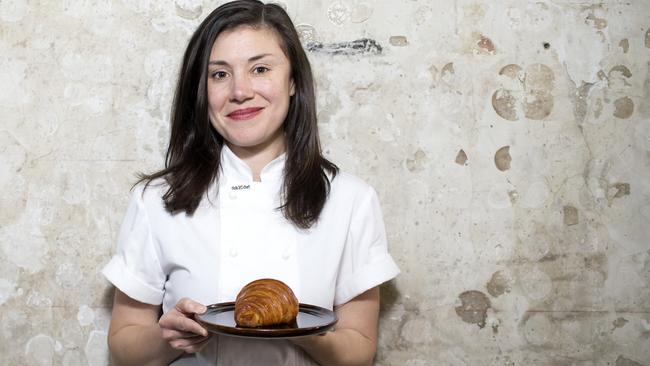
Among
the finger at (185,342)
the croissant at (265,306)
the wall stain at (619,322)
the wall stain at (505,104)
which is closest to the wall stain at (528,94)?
the wall stain at (505,104)

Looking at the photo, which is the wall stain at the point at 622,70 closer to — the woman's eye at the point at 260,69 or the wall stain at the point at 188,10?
the woman's eye at the point at 260,69

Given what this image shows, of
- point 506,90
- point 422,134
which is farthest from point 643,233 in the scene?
point 422,134

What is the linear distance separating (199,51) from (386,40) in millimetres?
442

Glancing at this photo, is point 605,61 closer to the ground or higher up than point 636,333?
higher up

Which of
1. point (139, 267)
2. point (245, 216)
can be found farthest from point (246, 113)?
point (139, 267)

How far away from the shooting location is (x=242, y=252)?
1.31m

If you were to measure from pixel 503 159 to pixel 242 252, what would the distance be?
0.66 m

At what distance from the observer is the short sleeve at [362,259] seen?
1.38 metres

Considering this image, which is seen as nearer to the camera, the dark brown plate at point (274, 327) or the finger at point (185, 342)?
the dark brown plate at point (274, 327)

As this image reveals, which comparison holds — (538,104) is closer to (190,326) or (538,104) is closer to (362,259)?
(362,259)

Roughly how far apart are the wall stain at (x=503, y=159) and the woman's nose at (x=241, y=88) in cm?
61

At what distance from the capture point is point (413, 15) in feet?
5.19

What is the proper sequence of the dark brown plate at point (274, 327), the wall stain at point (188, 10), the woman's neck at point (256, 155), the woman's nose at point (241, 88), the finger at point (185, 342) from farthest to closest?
1. the wall stain at point (188, 10)
2. the woman's neck at point (256, 155)
3. the woman's nose at point (241, 88)
4. the finger at point (185, 342)
5. the dark brown plate at point (274, 327)

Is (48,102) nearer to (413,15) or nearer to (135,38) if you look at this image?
(135,38)
